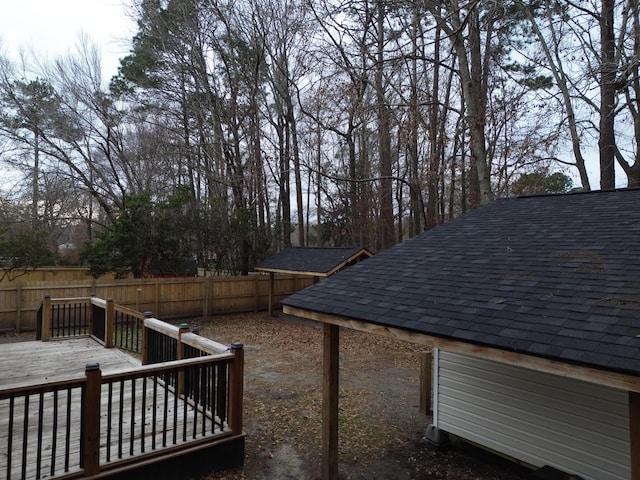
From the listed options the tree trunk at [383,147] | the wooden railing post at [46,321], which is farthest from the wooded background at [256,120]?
the wooden railing post at [46,321]

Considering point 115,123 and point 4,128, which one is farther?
point 115,123

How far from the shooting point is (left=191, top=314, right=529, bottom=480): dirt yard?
178 inches

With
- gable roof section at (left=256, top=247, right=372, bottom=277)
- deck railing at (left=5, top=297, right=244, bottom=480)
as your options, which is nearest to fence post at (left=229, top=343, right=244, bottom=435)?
deck railing at (left=5, top=297, right=244, bottom=480)

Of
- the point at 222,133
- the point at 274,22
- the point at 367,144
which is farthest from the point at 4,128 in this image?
the point at 367,144

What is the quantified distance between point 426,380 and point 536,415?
188 cm

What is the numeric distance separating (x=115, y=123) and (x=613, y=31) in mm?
17116

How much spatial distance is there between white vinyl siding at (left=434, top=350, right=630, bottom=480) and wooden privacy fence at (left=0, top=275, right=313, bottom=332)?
7.55 meters

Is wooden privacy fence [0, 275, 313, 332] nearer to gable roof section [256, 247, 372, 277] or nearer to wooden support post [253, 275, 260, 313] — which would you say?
wooden support post [253, 275, 260, 313]

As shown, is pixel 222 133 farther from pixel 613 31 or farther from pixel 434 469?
pixel 434 469

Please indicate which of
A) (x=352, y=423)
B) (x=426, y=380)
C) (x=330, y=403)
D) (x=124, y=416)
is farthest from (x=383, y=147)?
(x=124, y=416)

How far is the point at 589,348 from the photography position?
239 cm

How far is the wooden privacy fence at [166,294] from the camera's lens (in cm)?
1098

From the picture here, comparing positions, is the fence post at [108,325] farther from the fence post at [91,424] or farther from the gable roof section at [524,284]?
the gable roof section at [524,284]

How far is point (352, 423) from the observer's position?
5.75 metres
